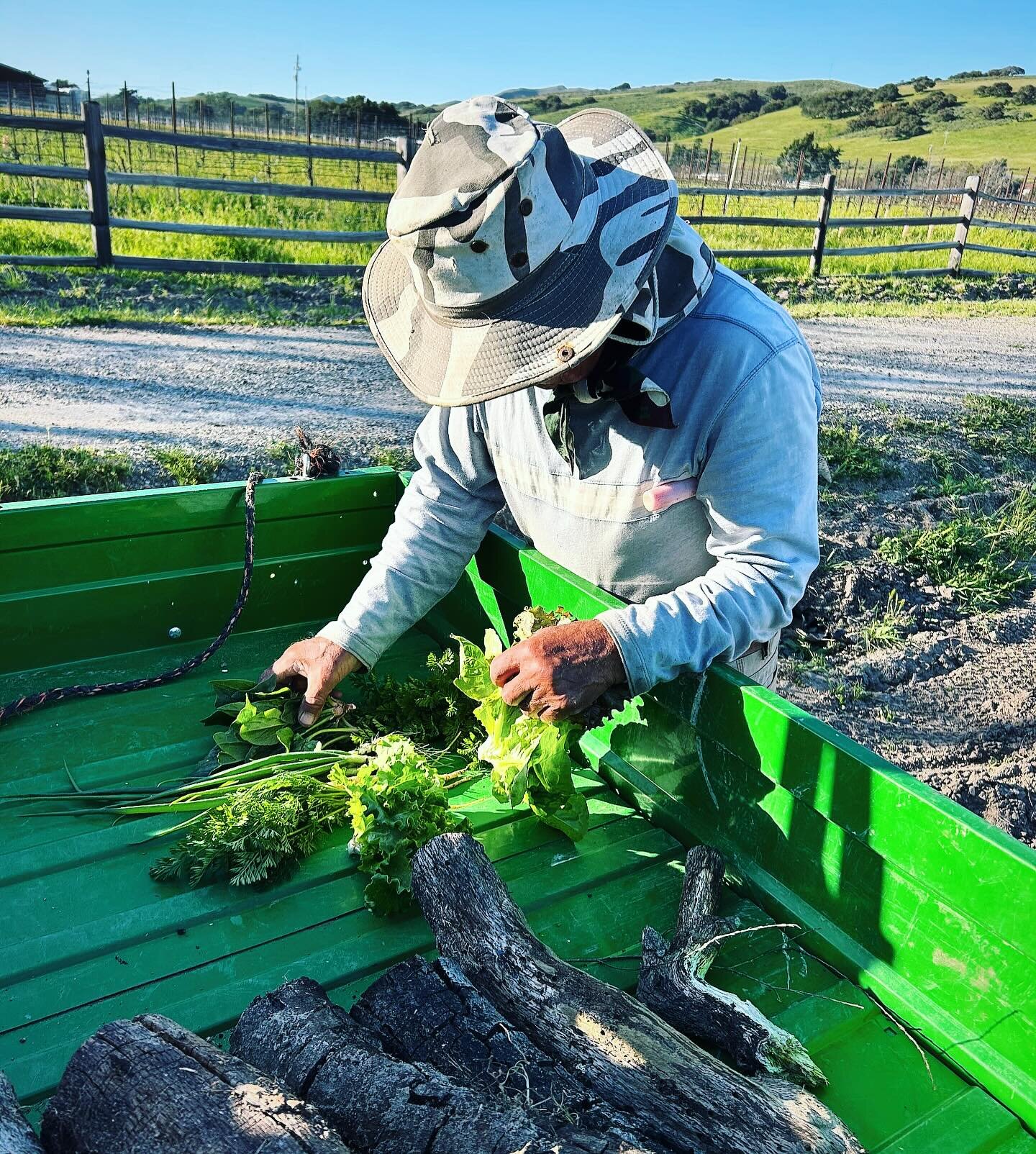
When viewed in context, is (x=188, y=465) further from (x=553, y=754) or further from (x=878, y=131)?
(x=878, y=131)

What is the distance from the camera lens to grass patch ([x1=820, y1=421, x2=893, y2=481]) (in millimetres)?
6660

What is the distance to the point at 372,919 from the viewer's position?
7.86ft

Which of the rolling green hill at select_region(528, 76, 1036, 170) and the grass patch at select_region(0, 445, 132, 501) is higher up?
the rolling green hill at select_region(528, 76, 1036, 170)

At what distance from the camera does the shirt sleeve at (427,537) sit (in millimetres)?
2984

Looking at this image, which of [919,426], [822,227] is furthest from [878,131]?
[919,426]

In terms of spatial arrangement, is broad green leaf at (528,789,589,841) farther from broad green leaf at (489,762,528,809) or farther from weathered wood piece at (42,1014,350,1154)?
weathered wood piece at (42,1014,350,1154)

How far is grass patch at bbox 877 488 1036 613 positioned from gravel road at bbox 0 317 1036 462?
10.2 ft

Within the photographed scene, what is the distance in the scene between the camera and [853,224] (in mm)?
16953

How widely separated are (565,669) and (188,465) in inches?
167

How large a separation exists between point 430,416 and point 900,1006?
6.63 ft

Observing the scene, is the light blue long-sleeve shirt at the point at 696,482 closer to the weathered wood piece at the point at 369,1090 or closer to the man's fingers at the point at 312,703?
the man's fingers at the point at 312,703

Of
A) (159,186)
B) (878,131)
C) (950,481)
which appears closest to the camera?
(950,481)

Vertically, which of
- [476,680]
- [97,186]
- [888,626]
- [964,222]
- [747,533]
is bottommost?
[888,626]

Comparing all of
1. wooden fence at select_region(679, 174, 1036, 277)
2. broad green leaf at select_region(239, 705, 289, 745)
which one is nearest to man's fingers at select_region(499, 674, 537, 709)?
broad green leaf at select_region(239, 705, 289, 745)
